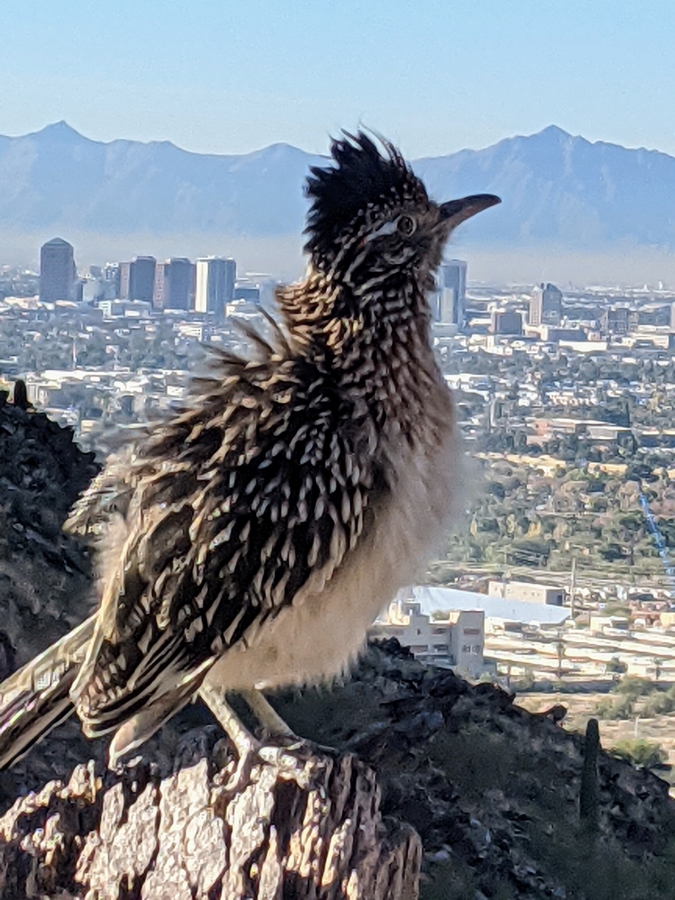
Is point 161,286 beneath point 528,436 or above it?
above

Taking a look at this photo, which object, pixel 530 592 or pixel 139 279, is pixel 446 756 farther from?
A: pixel 139 279

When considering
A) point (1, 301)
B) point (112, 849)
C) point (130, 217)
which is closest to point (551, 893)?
point (112, 849)

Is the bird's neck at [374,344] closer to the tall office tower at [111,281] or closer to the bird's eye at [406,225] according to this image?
the bird's eye at [406,225]

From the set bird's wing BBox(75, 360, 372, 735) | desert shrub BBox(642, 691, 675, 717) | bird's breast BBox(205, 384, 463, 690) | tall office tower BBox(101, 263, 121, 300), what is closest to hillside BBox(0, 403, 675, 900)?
bird's breast BBox(205, 384, 463, 690)

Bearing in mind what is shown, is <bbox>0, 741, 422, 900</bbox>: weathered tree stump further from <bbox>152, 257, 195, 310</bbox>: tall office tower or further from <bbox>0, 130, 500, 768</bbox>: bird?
<bbox>152, 257, 195, 310</bbox>: tall office tower

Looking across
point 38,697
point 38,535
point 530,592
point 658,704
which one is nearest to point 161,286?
point 530,592

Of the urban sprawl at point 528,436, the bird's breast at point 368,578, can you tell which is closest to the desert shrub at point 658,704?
the urban sprawl at point 528,436
